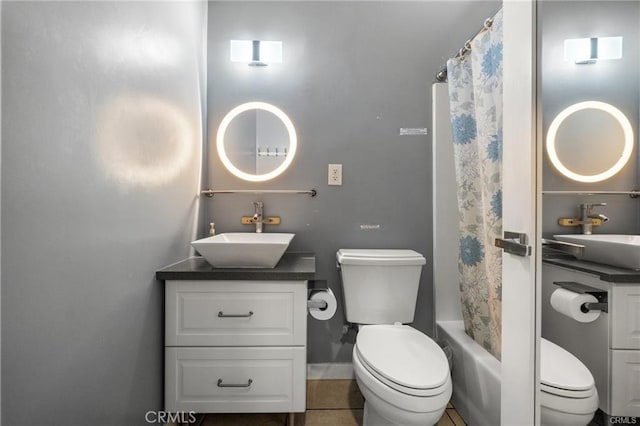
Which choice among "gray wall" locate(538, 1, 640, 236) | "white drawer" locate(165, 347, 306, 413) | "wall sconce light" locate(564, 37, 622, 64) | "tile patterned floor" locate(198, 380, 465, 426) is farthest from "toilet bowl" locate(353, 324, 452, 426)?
"wall sconce light" locate(564, 37, 622, 64)

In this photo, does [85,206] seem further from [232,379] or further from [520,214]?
[520,214]

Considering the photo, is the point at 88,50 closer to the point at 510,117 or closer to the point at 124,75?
the point at 124,75

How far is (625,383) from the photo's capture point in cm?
60

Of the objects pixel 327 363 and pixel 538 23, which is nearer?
pixel 538 23

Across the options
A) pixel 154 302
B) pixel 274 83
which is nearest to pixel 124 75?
pixel 154 302

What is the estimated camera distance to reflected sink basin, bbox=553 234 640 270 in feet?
1.86

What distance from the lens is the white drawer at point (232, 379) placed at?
49.9 inches

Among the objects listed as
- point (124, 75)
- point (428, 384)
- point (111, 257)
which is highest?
point (124, 75)

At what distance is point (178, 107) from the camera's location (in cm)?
145

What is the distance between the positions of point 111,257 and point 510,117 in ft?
4.35

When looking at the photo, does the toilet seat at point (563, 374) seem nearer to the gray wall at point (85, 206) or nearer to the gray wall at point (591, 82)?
the gray wall at point (591, 82)

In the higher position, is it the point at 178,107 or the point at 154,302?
the point at 178,107

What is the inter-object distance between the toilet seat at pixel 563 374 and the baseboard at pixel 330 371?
1.18 metres

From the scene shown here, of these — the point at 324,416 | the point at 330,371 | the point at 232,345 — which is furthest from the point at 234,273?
the point at 330,371
